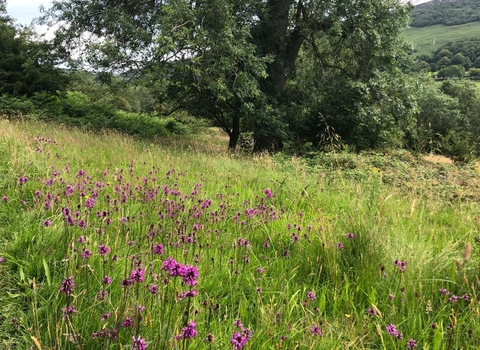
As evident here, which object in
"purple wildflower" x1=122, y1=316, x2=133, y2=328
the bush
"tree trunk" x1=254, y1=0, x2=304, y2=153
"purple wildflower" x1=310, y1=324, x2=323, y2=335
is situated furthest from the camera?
the bush

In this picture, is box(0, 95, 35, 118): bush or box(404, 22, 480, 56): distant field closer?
box(0, 95, 35, 118): bush

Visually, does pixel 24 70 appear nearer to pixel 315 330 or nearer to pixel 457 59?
pixel 315 330

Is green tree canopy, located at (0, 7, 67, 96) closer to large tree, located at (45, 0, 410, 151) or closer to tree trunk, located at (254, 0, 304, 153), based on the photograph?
large tree, located at (45, 0, 410, 151)

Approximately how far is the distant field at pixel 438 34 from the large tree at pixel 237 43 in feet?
501

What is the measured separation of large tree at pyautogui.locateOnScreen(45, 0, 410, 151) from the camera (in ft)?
31.7

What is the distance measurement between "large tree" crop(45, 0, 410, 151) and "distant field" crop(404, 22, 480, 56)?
6008 inches

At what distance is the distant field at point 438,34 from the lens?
14745 centimetres

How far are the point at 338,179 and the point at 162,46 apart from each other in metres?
5.92

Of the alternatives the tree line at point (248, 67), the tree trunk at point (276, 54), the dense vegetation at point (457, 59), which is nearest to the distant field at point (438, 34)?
the dense vegetation at point (457, 59)

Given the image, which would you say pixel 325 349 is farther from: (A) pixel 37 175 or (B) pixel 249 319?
(A) pixel 37 175

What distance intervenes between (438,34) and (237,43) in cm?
20520

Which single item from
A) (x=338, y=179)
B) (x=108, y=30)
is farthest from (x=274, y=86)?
(x=338, y=179)

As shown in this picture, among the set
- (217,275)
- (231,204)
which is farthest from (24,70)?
(217,275)

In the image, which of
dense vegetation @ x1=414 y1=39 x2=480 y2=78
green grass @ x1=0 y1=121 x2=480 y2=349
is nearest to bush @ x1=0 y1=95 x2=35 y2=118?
green grass @ x1=0 y1=121 x2=480 y2=349
